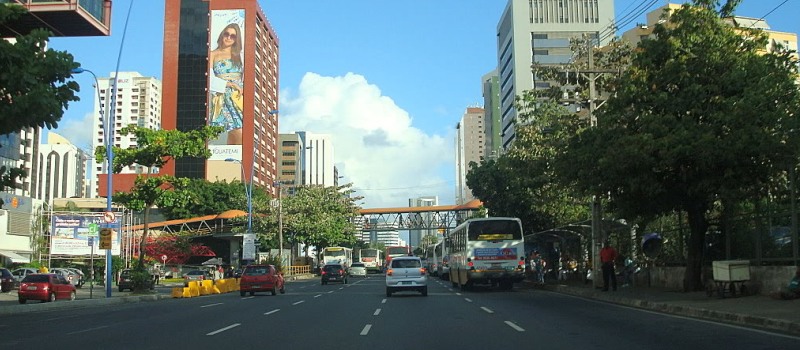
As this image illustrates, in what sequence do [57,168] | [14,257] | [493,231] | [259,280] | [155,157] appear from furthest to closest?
[57,168], [14,257], [155,157], [259,280], [493,231]

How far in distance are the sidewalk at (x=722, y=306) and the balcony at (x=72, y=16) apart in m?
42.3

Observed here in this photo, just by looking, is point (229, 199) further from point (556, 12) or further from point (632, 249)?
point (632, 249)

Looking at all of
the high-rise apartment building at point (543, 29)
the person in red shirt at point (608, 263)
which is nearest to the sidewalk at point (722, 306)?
the person in red shirt at point (608, 263)

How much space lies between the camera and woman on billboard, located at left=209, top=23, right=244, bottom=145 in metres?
115

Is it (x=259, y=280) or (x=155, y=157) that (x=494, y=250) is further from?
(x=155, y=157)

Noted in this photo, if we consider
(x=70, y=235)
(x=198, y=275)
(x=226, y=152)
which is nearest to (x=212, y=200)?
(x=226, y=152)

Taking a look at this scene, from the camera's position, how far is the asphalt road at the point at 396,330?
12242 mm

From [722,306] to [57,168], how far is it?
150809mm

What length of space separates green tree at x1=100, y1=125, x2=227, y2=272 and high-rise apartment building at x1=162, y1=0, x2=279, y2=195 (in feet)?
251

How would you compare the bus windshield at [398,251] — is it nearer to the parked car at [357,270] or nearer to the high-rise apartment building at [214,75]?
the parked car at [357,270]

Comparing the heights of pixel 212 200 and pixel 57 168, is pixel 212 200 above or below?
below

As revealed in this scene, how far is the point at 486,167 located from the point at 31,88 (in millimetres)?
34017

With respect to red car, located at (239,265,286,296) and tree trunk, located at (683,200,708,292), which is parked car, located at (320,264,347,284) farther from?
tree trunk, located at (683,200,708,292)

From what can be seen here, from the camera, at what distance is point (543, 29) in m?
106
